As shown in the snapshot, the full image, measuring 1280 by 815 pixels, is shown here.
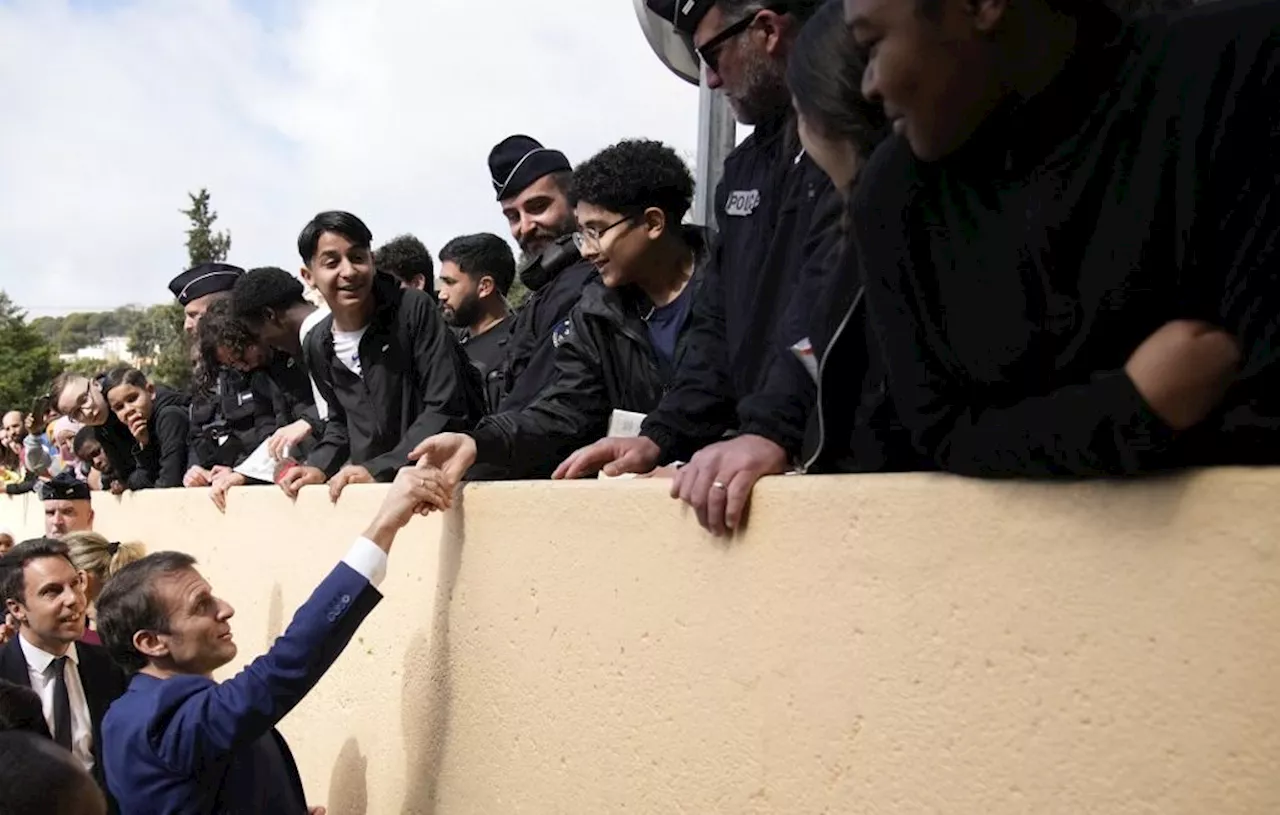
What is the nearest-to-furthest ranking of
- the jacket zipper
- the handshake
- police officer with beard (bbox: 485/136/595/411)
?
the jacket zipper
the handshake
police officer with beard (bbox: 485/136/595/411)

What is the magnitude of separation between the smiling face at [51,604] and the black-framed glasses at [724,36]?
3.23 metres

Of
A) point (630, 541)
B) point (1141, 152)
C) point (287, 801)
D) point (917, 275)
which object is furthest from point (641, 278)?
point (1141, 152)

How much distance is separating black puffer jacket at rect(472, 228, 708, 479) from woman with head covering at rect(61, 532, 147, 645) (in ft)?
8.95

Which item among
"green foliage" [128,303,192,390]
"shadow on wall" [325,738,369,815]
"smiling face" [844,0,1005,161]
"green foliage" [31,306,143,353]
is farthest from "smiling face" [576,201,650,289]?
"green foliage" [31,306,143,353]

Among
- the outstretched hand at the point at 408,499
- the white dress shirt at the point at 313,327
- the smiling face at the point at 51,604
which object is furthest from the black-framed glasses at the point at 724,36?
the smiling face at the point at 51,604

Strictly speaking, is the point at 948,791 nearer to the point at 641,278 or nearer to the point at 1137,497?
the point at 1137,497

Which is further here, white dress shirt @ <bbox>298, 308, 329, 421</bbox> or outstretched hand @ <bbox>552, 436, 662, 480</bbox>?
white dress shirt @ <bbox>298, 308, 329, 421</bbox>

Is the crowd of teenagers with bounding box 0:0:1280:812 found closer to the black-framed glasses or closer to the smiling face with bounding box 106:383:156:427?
the black-framed glasses

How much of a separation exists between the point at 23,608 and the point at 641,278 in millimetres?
2654

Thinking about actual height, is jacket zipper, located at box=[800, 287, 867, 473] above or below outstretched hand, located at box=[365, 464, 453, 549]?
above

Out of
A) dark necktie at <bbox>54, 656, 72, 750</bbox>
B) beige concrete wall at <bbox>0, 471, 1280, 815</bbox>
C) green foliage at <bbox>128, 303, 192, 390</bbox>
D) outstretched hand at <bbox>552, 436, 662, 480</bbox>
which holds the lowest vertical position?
dark necktie at <bbox>54, 656, 72, 750</bbox>

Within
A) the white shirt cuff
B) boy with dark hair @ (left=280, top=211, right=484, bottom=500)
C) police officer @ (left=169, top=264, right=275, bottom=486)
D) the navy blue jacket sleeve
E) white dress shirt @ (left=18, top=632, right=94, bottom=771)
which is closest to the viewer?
the navy blue jacket sleeve

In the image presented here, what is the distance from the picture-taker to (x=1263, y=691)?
5.49ft

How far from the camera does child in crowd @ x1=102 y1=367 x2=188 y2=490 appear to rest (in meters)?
8.27
